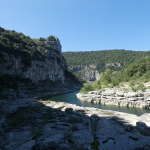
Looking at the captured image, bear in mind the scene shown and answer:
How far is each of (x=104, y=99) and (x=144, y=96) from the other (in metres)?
8.86

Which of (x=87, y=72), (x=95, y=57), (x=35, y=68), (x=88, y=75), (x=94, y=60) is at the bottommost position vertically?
(x=88, y=75)

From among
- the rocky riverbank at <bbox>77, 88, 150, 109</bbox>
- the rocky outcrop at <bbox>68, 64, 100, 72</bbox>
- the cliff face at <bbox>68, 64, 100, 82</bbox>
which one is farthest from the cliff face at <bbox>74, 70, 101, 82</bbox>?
the rocky riverbank at <bbox>77, 88, 150, 109</bbox>

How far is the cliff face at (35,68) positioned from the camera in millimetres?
37500

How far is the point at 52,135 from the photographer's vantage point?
704cm

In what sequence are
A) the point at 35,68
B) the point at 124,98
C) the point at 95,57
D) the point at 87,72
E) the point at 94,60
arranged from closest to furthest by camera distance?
the point at 124,98, the point at 35,68, the point at 87,72, the point at 94,60, the point at 95,57

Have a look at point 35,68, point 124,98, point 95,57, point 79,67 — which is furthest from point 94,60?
point 124,98

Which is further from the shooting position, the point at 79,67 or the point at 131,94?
the point at 79,67

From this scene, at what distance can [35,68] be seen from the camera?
49.3 m

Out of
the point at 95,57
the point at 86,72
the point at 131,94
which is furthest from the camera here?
the point at 95,57

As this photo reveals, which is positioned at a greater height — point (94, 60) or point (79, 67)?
point (94, 60)

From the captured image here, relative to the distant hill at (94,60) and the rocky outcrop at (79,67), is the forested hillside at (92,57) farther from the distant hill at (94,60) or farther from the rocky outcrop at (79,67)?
the rocky outcrop at (79,67)

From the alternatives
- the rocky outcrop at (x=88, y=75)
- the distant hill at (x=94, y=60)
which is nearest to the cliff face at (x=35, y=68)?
the rocky outcrop at (x=88, y=75)

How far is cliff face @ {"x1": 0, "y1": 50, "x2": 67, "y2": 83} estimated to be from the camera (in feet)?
123

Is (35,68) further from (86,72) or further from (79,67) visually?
(79,67)
